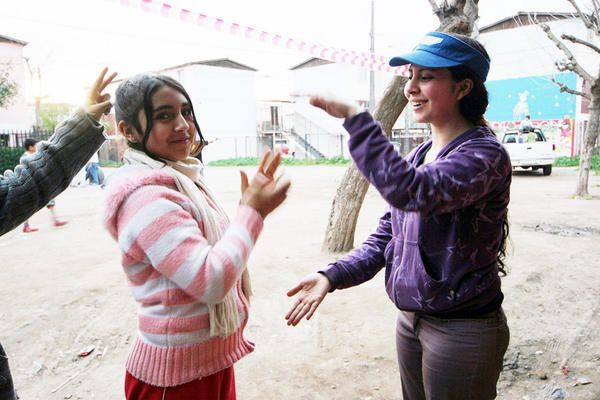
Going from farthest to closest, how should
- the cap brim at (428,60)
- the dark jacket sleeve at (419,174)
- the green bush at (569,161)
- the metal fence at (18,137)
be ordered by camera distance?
the green bush at (569,161), the metal fence at (18,137), the cap brim at (428,60), the dark jacket sleeve at (419,174)

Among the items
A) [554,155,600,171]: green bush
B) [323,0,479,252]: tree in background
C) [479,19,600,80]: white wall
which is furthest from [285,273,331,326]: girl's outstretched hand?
[479,19,600,80]: white wall

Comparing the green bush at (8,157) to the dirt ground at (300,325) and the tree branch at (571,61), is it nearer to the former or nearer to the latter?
the dirt ground at (300,325)

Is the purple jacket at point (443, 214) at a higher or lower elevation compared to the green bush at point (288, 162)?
higher

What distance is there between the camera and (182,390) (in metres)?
1.38

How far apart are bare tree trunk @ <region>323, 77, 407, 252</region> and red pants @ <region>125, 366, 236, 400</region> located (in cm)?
407

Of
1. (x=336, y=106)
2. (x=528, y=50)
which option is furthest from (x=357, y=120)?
(x=528, y=50)

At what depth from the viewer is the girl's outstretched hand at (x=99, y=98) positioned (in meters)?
1.53

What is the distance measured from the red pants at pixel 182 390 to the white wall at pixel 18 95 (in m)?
25.3

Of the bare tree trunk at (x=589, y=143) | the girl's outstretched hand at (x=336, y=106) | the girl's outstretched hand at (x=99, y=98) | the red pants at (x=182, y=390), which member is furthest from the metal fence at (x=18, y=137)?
the girl's outstretched hand at (x=336, y=106)

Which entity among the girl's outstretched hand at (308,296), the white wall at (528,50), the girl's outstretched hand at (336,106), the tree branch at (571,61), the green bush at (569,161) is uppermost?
the white wall at (528,50)

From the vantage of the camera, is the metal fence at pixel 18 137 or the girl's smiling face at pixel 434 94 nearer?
the girl's smiling face at pixel 434 94

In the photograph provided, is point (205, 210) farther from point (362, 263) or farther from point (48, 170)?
point (362, 263)

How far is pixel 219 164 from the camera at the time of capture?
29.2 meters

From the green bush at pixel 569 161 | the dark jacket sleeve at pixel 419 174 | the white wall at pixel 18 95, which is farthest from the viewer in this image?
the white wall at pixel 18 95
